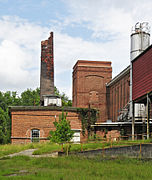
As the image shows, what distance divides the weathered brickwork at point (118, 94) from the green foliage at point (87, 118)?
10.3ft

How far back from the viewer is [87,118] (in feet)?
116

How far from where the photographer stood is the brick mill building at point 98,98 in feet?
86.5

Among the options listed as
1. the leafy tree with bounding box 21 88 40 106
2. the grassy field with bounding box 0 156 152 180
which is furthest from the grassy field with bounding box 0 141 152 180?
the leafy tree with bounding box 21 88 40 106

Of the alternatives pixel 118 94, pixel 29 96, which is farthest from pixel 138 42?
pixel 29 96

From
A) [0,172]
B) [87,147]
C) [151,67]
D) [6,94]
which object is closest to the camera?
[0,172]

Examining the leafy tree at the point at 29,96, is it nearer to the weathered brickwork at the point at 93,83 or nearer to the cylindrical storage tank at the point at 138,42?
the weathered brickwork at the point at 93,83

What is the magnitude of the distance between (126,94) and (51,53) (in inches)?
471

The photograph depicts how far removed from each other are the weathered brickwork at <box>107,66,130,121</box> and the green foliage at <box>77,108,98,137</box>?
315cm

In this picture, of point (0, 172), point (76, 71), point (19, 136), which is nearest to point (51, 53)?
point (76, 71)

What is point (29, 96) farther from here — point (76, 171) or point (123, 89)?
point (76, 171)

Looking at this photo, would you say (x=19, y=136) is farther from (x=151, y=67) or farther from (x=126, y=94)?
(x=151, y=67)

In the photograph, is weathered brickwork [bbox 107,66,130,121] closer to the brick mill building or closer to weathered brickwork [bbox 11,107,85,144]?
the brick mill building

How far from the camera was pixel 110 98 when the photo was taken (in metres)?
47.0

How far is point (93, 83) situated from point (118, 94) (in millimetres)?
6459
